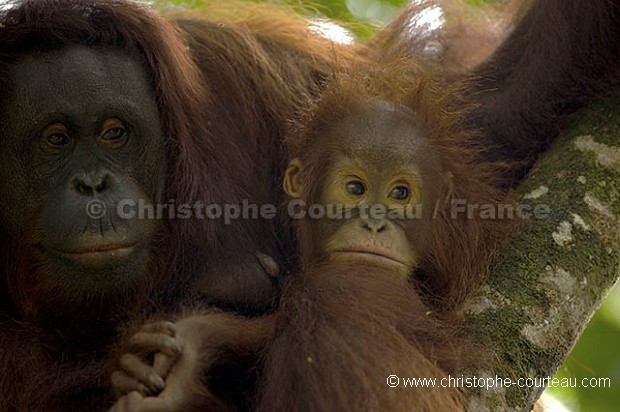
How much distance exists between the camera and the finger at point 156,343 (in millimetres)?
3215

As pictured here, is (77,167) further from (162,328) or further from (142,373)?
(142,373)

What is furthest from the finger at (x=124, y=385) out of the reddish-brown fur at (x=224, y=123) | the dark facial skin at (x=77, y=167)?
the dark facial skin at (x=77, y=167)

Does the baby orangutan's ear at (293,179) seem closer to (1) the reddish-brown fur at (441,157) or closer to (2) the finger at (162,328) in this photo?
(1) the reddish-brown fur at (441,157)

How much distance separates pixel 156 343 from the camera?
3.23 meters

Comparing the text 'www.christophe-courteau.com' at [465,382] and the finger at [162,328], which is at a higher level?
the text 'www.christophe-courteau.com' at [465,382]

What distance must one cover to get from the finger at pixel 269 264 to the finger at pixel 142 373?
852mm

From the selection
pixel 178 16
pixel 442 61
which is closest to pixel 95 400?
pixel 178 16

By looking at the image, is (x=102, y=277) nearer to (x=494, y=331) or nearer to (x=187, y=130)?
(x=187, y=130)

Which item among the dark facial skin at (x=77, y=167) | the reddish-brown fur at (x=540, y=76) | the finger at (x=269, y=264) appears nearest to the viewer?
the dark facial skin at (x=77, y=167)

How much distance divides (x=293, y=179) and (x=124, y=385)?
1.24 metres

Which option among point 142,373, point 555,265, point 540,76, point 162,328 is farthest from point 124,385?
point 540,76

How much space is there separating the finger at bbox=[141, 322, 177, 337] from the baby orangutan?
0.04 metres

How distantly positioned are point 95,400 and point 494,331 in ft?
4.71

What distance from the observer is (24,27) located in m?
3.67
